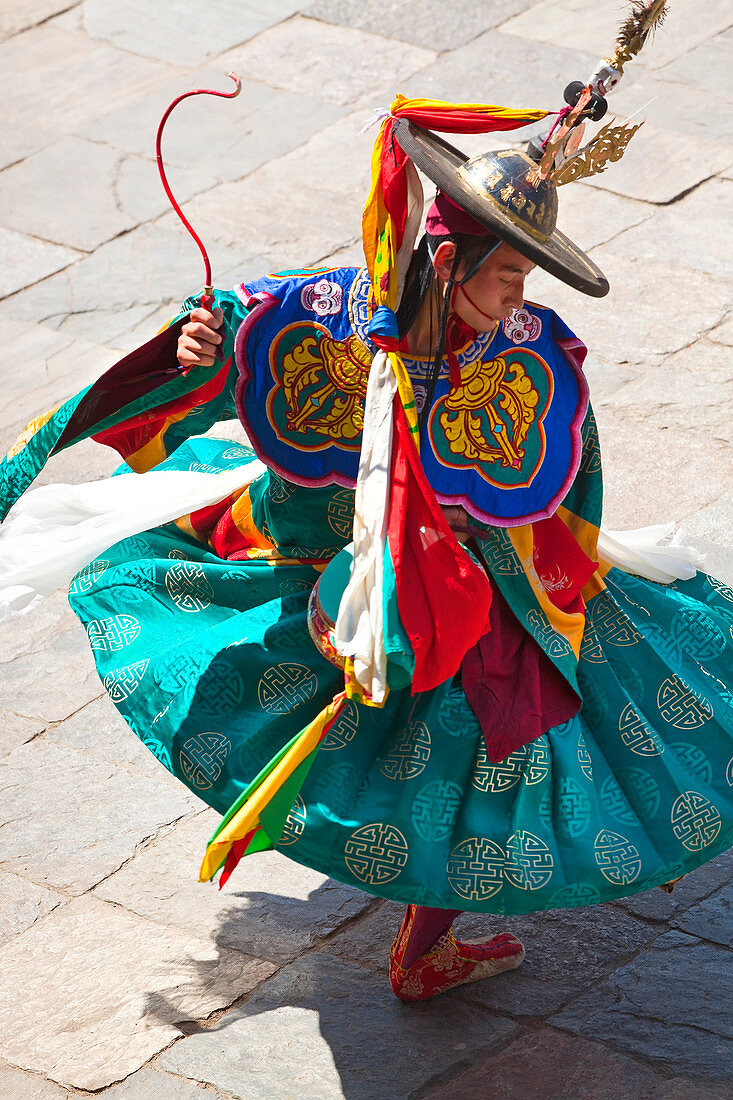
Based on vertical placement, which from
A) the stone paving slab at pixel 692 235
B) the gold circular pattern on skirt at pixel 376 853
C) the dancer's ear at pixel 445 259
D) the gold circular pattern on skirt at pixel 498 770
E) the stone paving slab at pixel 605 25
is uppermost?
the dancer's ear at pixel 445 259

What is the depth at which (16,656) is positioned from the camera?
421 centimetres

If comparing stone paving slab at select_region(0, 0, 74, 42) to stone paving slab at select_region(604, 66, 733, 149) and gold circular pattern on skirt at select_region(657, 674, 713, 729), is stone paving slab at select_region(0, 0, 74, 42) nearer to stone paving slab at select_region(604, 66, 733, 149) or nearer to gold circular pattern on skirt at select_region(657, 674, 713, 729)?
stone paving slab at select_region(604, 66, 733, 149)

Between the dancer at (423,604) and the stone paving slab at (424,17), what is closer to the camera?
the dancer at (423,604)

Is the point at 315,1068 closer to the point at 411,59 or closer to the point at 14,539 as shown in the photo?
the point at 14,539

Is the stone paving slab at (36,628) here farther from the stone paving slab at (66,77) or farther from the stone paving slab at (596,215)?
the stone paving slab at (66,77)

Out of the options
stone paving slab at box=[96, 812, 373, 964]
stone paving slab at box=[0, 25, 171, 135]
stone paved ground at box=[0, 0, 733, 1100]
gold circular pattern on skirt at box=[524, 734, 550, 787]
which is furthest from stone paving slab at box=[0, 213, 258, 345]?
gold circular pattern on skirt at box=[524, 734, 550, 787]

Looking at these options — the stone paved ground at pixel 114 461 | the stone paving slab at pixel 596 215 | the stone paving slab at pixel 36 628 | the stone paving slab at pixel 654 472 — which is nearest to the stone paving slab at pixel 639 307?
the stone paved ground at pixel 114 461

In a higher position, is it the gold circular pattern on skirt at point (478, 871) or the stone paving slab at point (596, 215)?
the gold circular pattern on skirt at point (478, 871)

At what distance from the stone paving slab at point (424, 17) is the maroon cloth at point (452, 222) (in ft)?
16.9

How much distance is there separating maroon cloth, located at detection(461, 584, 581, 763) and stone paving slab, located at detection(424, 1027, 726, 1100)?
69 cm

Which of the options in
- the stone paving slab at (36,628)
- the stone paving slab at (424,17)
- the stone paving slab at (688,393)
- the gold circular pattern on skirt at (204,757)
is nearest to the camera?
the gold circular pattern on skirt at (204,757)

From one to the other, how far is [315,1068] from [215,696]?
0.82m

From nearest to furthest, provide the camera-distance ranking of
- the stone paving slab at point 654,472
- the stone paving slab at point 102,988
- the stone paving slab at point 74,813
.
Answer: the stone paving slab at point 102,988 → the stone paving slab at point 74,813 → the stone paving slab at point 654,472

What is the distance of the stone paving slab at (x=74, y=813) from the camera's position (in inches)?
137
